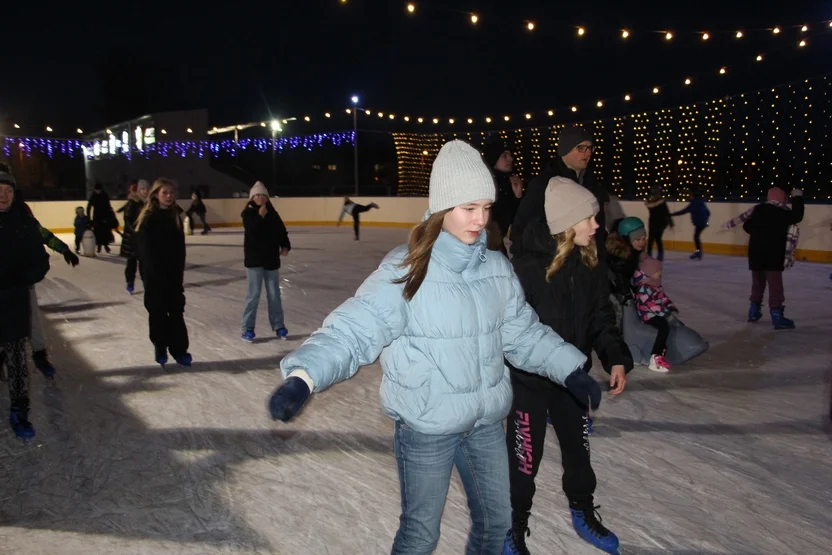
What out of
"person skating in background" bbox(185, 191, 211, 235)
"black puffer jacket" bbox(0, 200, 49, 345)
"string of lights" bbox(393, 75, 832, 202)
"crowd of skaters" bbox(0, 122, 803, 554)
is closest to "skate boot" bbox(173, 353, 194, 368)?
"crowd of skaters" bbox(0, 122, 803, 554)

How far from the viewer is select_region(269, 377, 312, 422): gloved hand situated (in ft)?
5.21

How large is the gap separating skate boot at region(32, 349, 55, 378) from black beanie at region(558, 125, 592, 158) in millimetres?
4015

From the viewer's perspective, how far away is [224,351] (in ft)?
19.6

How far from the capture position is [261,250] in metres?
6.16

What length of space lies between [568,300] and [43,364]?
426 cm

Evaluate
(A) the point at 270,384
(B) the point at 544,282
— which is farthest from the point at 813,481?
(A) the point at 270,384

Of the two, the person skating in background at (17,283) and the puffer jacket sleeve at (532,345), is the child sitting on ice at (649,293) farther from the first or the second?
the person skating in background at (17,283)

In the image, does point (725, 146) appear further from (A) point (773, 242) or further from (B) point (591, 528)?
(B) point (591, 528)

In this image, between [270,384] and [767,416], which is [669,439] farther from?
[270,384]

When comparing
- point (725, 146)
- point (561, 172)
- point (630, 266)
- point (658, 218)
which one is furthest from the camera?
point (725, 146)

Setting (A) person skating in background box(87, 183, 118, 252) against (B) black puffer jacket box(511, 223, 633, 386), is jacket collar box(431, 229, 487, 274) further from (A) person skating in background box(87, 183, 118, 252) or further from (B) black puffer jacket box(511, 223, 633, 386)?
(A) person skating in background box(87, 183, 118, 252)

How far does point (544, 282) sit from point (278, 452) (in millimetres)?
1848

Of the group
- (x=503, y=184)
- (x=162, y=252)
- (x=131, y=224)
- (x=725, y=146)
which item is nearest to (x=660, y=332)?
(x=503, y=184)

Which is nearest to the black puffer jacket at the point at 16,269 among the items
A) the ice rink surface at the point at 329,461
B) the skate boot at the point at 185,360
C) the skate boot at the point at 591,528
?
the ice rink surface at the point at 329,461
